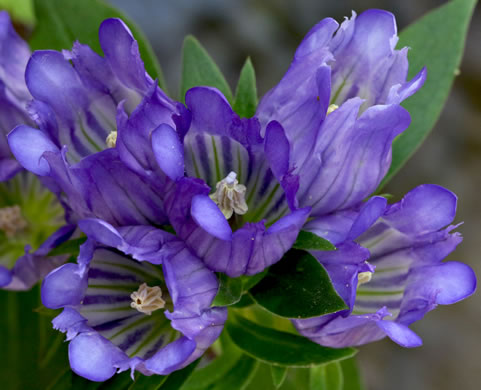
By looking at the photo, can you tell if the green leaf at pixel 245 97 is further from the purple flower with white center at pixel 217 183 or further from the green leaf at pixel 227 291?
the green leaf at pixel 227 291

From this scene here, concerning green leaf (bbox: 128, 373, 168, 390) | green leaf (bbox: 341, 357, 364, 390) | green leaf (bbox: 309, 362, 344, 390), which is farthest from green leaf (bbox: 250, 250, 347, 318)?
green leaf (bbox: 341, 357, 364, 390)

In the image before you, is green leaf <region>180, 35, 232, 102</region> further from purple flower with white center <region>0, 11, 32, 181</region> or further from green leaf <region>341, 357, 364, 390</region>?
green leaf <region>341, 357, 364, 390</region>

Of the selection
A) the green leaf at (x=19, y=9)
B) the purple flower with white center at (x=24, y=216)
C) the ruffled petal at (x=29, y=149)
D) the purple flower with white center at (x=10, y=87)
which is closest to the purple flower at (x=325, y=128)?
the ruffled petal at (x=29, y=149)

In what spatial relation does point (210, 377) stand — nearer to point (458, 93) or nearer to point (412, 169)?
point (412, 169)

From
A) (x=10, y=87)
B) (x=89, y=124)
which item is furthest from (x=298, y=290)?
(x=10, y=87)

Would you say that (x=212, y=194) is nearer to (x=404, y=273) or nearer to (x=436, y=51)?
(x=404, y=273)

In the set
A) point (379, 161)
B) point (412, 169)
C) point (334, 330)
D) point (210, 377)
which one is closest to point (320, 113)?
point (379, 161)

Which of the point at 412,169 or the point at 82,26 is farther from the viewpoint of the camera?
the point at 412,169

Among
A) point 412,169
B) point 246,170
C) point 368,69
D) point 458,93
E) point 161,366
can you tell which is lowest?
point 412,169
